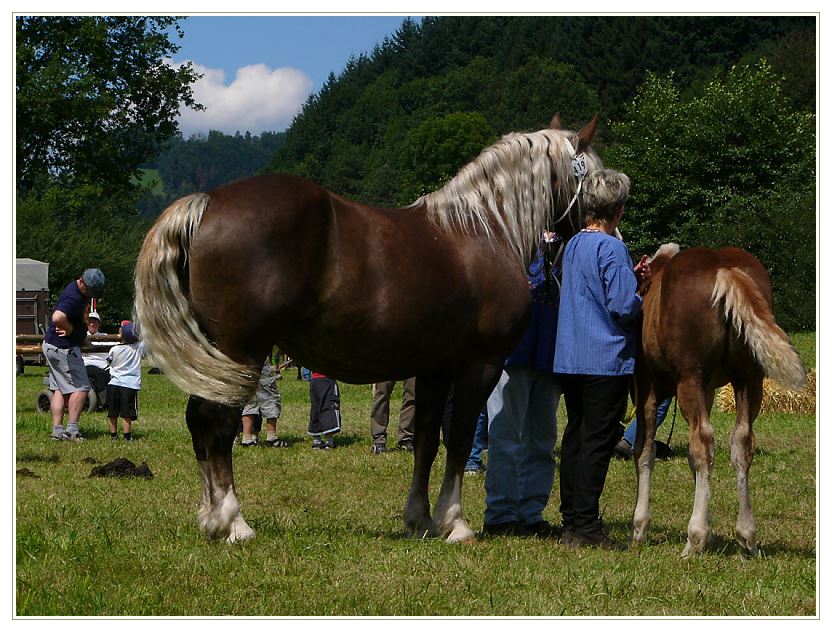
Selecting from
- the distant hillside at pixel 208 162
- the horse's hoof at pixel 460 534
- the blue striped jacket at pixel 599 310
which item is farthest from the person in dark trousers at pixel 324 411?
the distant hillside at pixel 208 162

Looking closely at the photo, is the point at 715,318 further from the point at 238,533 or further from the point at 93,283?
the point at 93,283

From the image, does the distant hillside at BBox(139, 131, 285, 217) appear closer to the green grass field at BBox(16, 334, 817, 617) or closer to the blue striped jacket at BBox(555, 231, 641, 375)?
the green grass field at BBox(16, 334, 817, 617)

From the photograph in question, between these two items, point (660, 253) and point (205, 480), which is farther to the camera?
point (660, 253)

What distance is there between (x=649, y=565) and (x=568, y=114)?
66.8m

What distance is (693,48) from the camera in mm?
69625

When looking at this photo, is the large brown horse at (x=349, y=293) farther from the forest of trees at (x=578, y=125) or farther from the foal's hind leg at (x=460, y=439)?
the forest of trees at (x=578, y=125)

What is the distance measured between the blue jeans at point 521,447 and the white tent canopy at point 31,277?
2685cm

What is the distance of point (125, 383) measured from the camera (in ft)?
43.4

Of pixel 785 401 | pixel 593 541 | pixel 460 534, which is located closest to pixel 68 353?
pixel 460 534

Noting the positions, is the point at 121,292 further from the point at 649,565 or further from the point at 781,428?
the point at 649,565
